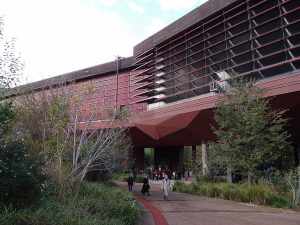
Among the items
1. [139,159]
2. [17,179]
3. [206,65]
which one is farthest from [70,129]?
[139,159]

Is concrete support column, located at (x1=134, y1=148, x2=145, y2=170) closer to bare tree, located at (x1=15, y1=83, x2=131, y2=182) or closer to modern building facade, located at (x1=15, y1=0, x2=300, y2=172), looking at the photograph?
modern building facade, located at (x1=15, y1=0, x2=300, y2=172)

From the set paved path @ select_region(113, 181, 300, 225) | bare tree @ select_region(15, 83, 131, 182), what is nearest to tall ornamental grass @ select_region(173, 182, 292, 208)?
paved path @ select_region(113, 181, 300, 225)

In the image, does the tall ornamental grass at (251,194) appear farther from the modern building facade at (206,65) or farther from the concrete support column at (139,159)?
the concrete support column at (139,159)

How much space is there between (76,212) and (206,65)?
93.1 ft

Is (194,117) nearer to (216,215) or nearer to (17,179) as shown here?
(216,215)

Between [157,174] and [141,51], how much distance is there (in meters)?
15.1

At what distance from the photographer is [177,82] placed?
40125 mm

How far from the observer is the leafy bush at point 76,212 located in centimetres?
649

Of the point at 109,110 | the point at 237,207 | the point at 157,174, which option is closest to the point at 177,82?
the point at 157,174

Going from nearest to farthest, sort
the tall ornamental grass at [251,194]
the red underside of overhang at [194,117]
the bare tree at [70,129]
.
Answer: the bare tree at [70,129] → the tall ornamental grass at [251,194] → the red underside of overhang at [194,117]

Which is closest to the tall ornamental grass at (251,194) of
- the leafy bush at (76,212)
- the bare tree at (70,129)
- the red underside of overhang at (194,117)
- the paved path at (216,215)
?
the paved path at (216,215)

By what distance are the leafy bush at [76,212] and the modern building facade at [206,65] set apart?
867 cm

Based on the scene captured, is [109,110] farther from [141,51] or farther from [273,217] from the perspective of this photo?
[141,51]

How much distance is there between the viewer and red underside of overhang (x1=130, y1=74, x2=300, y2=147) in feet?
86.0
